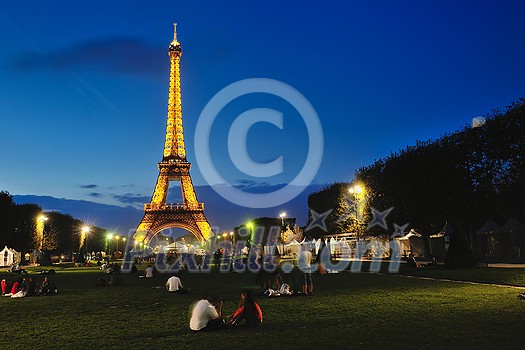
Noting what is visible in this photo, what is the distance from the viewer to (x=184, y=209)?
110m

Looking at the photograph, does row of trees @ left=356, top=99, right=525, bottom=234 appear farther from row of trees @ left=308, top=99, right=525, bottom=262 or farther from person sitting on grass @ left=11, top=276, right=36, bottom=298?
person sitting on grass @ left=11, top=276, right=36, bottom=298

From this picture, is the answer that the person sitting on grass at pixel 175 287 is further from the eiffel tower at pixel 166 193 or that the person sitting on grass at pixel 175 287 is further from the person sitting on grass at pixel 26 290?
the eiffel tower at pixel 166 193

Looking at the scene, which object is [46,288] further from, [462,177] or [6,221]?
[6,221]

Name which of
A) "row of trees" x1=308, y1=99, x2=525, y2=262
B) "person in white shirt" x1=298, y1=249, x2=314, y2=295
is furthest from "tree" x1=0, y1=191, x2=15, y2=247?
"person in white shirt" x1=298, y1=249, x2=314, y2=295

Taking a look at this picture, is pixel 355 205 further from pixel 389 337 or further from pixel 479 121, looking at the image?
pixel 389 337

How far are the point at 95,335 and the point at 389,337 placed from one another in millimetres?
7369

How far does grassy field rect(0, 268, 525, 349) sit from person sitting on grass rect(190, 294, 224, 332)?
1.13 ft

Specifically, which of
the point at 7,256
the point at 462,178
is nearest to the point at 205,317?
the point at 462,178

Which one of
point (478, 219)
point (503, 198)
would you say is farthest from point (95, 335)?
point (478, 219)

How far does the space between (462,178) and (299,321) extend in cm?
4417

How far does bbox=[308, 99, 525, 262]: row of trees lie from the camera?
49.9 metres

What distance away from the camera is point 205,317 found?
1358 cm

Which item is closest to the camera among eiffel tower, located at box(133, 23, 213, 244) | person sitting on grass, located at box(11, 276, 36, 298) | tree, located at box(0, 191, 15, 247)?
person sitting on grass, located at box(11, 276, 36, 298)

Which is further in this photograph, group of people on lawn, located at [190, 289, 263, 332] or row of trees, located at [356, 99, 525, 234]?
row of trees, located at [356, 99, 525, 234]
